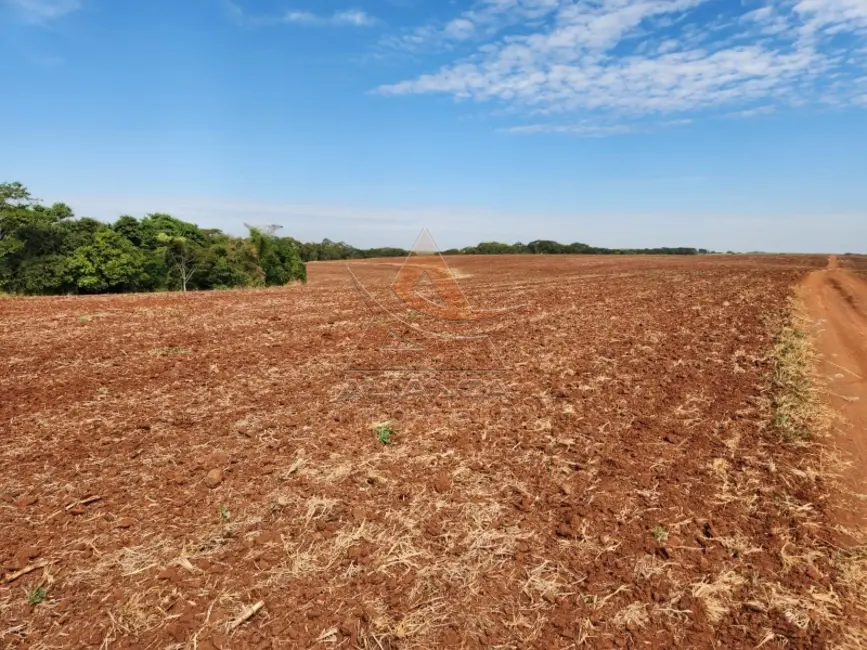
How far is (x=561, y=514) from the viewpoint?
4.01 m

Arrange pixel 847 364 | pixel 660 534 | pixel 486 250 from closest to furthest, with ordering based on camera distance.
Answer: pixel 660 534 < pixel 847 364 < pixel 486 250

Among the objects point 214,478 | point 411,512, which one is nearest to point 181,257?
point 214,478

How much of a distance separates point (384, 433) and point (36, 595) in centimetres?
327

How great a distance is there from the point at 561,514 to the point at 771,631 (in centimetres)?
157

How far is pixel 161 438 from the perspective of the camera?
5383mm

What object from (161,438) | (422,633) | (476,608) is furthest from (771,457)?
(161,438)

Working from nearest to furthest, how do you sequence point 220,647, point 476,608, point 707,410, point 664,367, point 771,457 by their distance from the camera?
point 220,647, point 476,608, point 771,457, point 707,410, point 664,367

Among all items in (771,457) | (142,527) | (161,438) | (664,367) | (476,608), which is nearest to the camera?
(476,608)

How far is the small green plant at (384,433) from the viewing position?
534 centimetres

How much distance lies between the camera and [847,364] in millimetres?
7762

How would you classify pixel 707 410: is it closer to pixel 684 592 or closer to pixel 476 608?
pixel 684 592

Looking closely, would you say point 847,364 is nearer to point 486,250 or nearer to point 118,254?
point 118,254

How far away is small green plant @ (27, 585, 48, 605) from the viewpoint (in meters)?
3.01

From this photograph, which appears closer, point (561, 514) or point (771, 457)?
point (561, 514)
